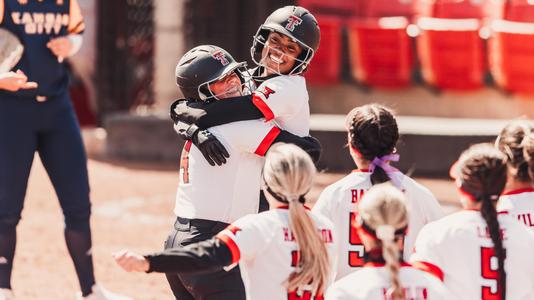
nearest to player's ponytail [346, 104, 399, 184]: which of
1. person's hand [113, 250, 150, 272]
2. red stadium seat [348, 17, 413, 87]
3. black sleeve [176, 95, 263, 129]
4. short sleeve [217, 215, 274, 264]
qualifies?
black sleeve [176, 95, 263, 129]

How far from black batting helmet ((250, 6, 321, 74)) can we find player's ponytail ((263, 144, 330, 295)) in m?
0.97

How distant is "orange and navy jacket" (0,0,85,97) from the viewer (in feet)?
19.0

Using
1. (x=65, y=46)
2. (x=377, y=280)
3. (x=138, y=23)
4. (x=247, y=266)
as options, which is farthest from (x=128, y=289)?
(x=138, y=23)

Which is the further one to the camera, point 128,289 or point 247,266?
point 128,289

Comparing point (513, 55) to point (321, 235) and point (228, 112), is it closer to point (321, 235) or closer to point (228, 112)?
point (228, 112)

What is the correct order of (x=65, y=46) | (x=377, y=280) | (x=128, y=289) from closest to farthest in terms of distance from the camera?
(x=377, y=280)
(x=65, y=46)
(x=128, y=289)

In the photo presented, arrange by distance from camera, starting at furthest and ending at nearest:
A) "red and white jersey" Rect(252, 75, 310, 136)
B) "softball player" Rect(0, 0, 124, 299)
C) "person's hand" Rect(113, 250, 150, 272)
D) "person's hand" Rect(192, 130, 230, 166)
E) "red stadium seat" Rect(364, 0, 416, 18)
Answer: "red stadium seat" Rect(364, 0, 416, 18) → "softball player" Rect(0, 0, 124, 299) → "red and white jersey" Rect(252, 75, 310, 136) → "person's hand" Rect(192, 130, 230, 166) → "person's hand" Rect(113, 250, 150, 272)

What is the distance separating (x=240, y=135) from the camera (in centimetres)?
432

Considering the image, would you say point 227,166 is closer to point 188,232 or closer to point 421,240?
point 188,232

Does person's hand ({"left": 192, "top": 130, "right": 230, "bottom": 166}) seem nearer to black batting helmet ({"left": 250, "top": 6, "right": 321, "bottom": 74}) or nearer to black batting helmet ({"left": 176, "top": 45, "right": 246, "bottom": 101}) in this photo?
black batting helmet ({"left": 176, "top": 45, "right": 246, "bottom": 101})

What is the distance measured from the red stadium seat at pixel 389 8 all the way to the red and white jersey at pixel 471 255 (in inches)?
415

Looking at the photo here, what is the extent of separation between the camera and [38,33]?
5.86 metres

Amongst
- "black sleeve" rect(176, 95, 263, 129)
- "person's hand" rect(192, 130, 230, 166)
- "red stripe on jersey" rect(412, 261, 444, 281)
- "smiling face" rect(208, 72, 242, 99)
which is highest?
"smiling face" rect(208, 72, 242, 99)

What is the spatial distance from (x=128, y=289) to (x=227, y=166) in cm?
260
